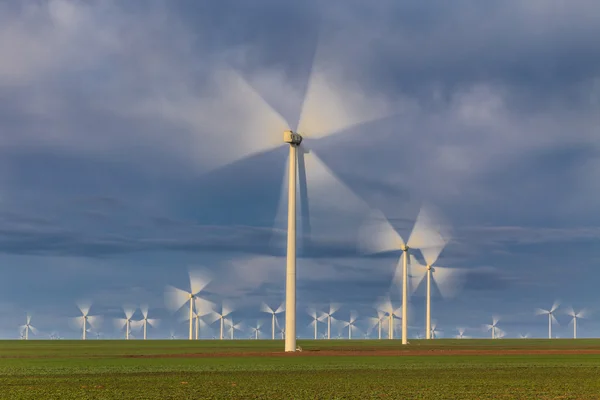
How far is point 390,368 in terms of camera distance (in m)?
61.0

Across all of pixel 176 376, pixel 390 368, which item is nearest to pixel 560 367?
pixel 390 368

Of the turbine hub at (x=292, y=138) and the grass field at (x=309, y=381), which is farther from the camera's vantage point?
the turbine hub at (x=292, y=138)

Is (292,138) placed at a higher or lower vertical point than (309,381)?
higher

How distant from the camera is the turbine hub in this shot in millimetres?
83875

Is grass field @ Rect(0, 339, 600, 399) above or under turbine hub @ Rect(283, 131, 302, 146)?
under

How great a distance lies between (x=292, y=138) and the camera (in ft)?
275

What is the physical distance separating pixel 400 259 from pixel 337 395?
3566 inches

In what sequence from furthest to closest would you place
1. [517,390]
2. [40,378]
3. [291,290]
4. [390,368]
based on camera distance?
[291,290] < [390,368] < [40,378] < [517,390]

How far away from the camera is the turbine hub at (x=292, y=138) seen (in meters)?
83.9

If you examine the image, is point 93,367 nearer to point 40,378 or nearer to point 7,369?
point 7,369

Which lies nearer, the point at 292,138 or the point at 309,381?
the point at 309,381

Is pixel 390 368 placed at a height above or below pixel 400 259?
below

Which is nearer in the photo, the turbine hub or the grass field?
the grass field

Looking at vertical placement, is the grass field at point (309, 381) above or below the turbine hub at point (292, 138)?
below
